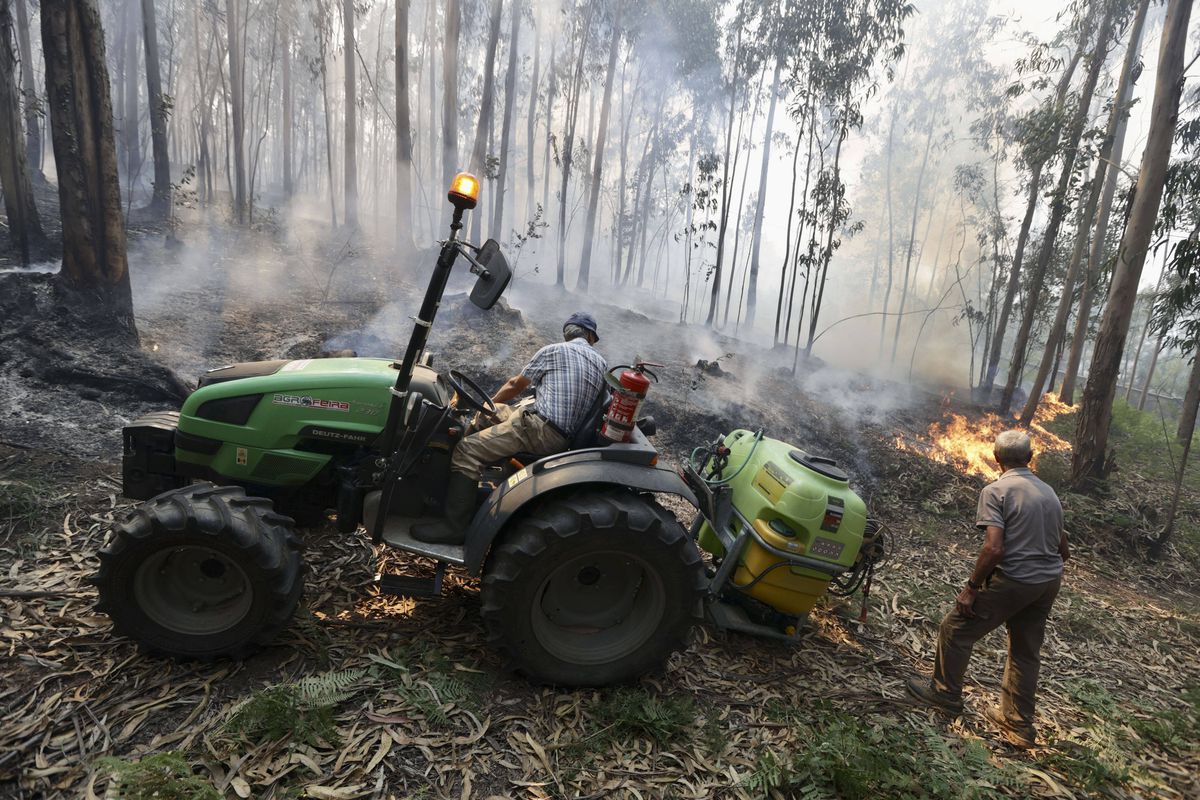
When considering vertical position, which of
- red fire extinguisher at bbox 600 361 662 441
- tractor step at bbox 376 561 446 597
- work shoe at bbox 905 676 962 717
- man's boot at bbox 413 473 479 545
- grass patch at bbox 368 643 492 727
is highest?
red fire extinguisher at bbox 600 361 662 441

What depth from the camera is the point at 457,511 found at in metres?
3.12

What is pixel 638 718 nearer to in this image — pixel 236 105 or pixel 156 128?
pixel 156 128

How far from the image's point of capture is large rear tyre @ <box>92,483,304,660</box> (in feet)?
8.32

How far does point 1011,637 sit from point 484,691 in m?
2.92

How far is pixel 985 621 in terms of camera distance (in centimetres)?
332

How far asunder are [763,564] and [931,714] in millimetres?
1229

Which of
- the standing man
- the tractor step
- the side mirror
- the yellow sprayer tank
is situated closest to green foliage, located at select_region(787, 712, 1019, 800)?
the standing man

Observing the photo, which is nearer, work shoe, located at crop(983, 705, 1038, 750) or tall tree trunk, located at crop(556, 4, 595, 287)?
work shoe, located at crop(983, 705, 1038, 750)

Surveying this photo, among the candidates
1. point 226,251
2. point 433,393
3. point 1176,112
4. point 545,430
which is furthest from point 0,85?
point 1176,112

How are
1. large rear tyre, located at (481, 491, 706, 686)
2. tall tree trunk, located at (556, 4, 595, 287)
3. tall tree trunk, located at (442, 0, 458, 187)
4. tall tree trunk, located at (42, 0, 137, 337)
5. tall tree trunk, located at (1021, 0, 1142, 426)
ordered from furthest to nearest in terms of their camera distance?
tall tree trunk, located at (556, 4, 595, 287) < tall tree trunk, located at (442, 0, 458, 187) < tall tree trunk, located at (1021, 0, 1142, 426) < tall tree trunk, located at (42, 0, 137, 337) < large rear tyre, located at (481, 491, 706, 686)

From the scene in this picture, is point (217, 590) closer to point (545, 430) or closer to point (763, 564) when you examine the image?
point (545, 430)

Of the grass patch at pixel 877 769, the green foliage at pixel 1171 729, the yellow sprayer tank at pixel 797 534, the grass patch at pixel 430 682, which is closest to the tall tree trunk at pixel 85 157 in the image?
the grass patch at pixel 430 682

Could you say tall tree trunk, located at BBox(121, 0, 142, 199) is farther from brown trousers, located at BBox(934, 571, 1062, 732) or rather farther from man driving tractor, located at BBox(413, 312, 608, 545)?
brown trousers, located at BBox(934, 571, 1062, 732)

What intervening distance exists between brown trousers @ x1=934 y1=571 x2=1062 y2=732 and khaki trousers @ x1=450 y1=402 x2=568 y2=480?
Answer: 8.13ft
